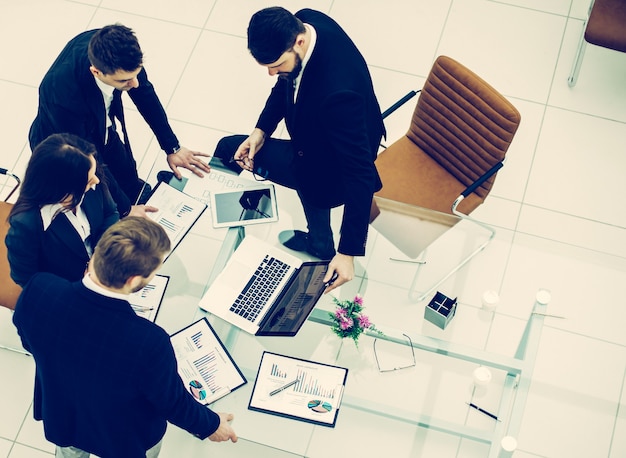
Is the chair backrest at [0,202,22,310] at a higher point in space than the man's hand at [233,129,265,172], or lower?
lower

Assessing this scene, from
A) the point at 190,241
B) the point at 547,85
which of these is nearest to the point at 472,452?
the point at 190,241

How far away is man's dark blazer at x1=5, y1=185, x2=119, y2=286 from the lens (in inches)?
94.2

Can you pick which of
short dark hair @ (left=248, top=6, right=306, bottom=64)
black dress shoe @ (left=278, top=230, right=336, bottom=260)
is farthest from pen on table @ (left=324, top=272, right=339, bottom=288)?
short dark hair @ (left=248, top=6, right=306, bottom=64)

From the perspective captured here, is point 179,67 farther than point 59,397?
Yes

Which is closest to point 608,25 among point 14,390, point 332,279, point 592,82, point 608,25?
point 608,25

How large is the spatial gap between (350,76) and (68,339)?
1.34 meters

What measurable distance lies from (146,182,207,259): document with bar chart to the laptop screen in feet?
1.78

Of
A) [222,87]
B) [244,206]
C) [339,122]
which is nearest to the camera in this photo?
[339,122]

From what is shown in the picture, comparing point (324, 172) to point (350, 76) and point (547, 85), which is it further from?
point (547, 85)

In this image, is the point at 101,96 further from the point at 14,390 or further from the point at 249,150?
the point at 14,390

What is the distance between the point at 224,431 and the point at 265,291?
558 mm

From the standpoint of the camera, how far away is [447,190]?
10.6ft

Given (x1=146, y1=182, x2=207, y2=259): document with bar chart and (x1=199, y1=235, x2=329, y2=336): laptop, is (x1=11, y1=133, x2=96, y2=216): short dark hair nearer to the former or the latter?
(x1=146, y1=182, x2=207, y2=259): document with bar chart

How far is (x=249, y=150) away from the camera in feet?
9.82
